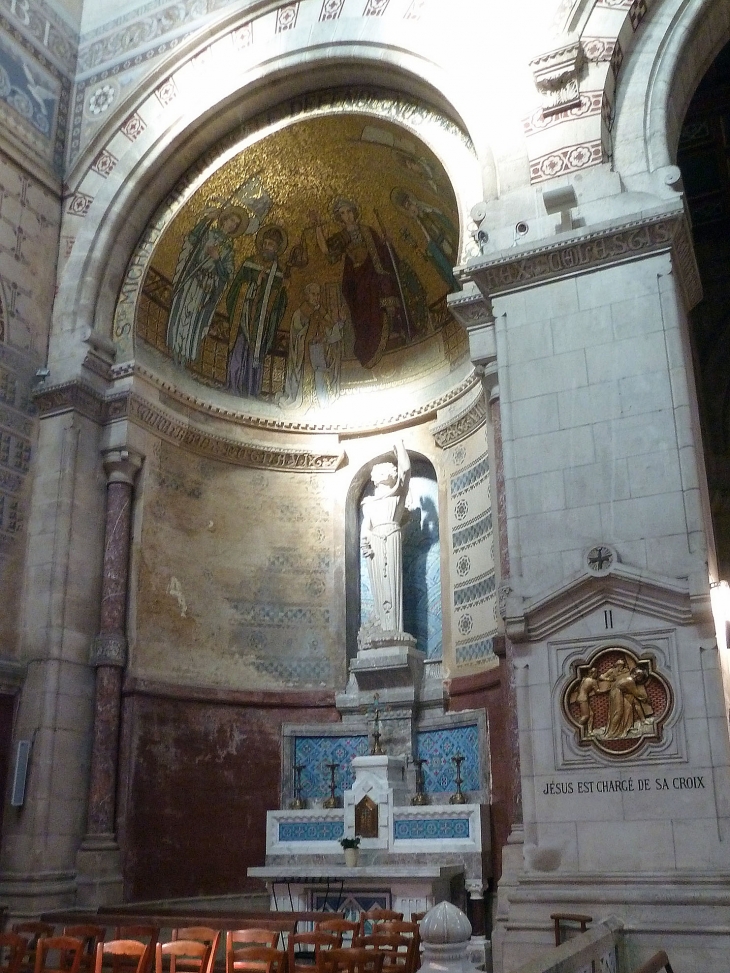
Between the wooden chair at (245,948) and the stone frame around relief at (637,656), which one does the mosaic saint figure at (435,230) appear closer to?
the stone frame around relief at (637,656)

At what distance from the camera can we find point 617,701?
7559 millimetres

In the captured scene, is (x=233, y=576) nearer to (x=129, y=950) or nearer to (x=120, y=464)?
(x=120, y=464)

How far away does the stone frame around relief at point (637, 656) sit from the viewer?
730 centimetres

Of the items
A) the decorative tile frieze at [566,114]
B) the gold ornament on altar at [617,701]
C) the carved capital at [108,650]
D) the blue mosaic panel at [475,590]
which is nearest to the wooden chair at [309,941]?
the gold ornament on altar at [617,701]

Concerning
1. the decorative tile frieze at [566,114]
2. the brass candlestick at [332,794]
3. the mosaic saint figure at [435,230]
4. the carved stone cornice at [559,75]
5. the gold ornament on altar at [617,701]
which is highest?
the mosaic saint figure at [435,230]

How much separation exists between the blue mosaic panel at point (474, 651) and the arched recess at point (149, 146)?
229 inches

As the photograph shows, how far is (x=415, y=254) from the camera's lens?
13.7 metres

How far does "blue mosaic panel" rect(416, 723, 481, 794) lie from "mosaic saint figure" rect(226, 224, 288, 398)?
549 centimetres

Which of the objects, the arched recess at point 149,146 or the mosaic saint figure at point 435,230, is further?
the mosaic saint figure at point 435,230

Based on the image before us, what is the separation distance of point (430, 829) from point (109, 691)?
395cm

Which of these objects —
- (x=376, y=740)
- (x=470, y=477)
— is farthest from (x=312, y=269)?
(x=376, y=740)

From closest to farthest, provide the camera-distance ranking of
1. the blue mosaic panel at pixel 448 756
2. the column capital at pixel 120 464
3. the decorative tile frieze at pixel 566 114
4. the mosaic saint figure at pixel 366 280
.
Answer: the decorative tile frieze at pixel 566 114 → the blue mosaic panel at pixel 448 756 → the column capital at pixel 120 464 → the mosaic saint figure at pixel 366 280

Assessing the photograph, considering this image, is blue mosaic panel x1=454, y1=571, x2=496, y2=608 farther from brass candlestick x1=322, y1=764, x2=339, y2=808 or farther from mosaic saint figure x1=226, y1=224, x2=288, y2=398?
mosaic saint figure x1=226, y1=224, x2=288, y2=398

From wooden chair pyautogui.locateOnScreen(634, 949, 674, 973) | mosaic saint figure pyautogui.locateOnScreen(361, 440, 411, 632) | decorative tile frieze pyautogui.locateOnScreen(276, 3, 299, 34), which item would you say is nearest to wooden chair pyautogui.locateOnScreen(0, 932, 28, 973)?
wooden chair pyautogui.locateOnScreen(634, 949, 674, 973)
